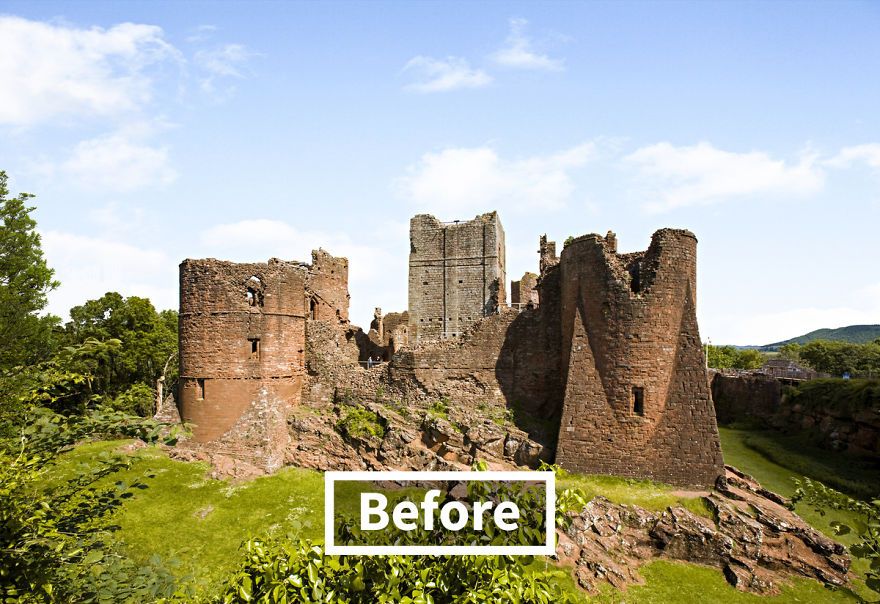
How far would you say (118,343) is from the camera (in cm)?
546

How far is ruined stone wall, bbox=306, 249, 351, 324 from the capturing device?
899 inches

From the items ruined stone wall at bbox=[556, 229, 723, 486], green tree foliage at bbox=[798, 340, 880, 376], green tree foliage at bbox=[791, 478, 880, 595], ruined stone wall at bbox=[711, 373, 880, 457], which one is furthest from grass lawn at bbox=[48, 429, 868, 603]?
green tree foliage at bbox=[798, 340, 880, 376]

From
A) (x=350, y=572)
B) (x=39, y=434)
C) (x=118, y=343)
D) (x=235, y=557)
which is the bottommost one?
(x=235, y=557)

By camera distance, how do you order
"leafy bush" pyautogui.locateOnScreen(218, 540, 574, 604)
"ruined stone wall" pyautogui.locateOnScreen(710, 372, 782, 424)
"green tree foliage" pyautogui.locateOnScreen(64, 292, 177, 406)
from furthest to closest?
"green tree foliage" pyautogui.locateOnScreen(64, 292, 177, 406) < "ruined stone wall" pyautogui.locateOnScreen(710, 372, 782, 424) < "leafy bush" pyautogui.locateOnScreen(218, 540, 574, 604)

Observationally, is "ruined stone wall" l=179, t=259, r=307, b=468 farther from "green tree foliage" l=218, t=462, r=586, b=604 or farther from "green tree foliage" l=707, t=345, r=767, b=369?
"green tree foliage" l=707, t=345, r=767, b=369

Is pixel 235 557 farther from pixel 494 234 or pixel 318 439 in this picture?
pixel 494 234

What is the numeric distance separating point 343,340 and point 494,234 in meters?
13.6

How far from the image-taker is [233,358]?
17719mm

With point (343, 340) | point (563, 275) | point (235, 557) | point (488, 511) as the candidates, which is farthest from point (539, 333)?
point (488, 511)

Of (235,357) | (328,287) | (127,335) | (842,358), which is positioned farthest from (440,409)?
(842,358)

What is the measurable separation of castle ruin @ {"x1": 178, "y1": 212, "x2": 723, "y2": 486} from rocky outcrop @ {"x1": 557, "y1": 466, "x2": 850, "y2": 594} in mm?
1524

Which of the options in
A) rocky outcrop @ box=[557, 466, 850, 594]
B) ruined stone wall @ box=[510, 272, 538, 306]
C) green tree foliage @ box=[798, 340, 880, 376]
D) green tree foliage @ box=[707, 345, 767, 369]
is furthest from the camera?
green tree foliage @ box=[707, 345, 767, 369]

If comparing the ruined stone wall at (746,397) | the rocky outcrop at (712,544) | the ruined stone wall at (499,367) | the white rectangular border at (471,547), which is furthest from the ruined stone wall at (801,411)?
the white rectangular border at (471,547)

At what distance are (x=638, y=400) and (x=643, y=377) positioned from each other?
2.54 ft
